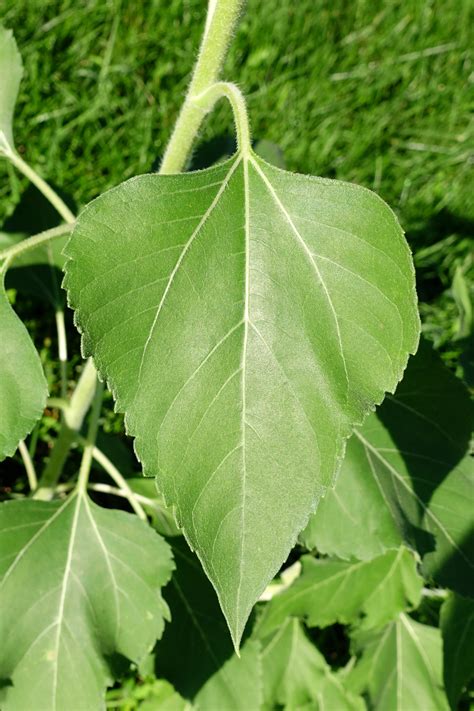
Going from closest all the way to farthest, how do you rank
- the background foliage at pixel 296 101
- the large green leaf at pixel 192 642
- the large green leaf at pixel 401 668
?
the large green leaf at pixel 192 642 < the large green leaf at pixel 401 668 < the background foliage at pixel 296 101

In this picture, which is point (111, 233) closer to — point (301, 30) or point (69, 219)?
point (69, 219)

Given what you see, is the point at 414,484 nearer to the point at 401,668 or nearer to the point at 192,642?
the point at 192,642

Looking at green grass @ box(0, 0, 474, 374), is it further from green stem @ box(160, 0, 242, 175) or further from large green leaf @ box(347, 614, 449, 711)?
green stem @ box(160, 0, 242, 175)

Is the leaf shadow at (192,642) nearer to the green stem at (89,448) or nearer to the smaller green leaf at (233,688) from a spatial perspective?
the smaller green leaf at (233,688)

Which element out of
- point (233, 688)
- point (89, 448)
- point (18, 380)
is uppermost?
point (18, 380)

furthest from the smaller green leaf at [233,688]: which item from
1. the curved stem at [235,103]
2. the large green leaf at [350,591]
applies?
the curved stem at [235,103]

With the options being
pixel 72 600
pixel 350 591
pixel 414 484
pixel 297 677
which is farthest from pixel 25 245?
pixel 297 677

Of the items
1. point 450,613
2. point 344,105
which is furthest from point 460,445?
point 344,105
